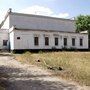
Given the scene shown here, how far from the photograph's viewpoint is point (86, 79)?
10914mm

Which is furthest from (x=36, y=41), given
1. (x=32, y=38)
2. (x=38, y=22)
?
→ (x=38, y=22)

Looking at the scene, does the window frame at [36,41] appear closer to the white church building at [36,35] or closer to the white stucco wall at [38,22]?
the white church building at [36,35]

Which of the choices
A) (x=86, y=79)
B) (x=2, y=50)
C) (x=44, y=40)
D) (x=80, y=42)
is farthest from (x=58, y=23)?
(x=86, y=79)

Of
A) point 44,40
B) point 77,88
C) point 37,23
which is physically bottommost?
point 77,88

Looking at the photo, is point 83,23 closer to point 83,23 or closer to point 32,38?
point 83,23

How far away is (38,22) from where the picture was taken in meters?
45.8

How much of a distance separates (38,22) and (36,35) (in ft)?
31.1

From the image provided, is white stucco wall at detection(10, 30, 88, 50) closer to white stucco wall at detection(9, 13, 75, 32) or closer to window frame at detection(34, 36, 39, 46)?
window frame at detection(34, 36, 39, 46)

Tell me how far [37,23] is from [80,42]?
9.79 metres

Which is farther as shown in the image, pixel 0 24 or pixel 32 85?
pixel 0 24

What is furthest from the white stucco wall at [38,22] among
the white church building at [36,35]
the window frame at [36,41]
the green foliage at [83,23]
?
the window frame at [36,41]

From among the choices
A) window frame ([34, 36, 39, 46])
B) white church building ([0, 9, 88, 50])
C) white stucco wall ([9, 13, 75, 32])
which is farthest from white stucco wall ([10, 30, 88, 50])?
white stucco wall ([9, 13, 75, 32])

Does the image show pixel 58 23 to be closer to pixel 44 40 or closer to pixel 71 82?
pixel 44 40

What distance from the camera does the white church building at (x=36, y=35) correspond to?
35.3 m
